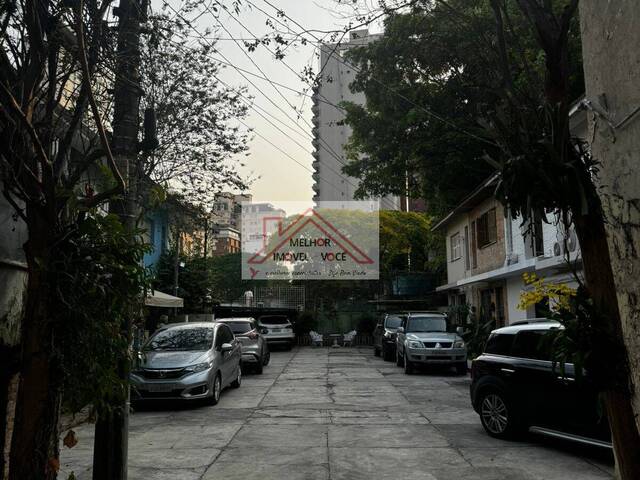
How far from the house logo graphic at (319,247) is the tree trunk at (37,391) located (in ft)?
102

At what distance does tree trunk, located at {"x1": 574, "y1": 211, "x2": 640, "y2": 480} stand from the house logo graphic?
31.9 m

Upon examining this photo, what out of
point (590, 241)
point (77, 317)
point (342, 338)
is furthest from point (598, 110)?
point (342, 338)

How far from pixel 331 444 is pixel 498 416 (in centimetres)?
245

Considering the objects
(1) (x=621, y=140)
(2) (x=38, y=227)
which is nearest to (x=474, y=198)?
(1) (x=621, y=140)

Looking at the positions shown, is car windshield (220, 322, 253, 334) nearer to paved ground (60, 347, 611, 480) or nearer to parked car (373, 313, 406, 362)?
paved ground (60, 347, 611, 480)

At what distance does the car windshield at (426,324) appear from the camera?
18.5 meters

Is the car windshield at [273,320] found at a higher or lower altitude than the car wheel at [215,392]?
higher

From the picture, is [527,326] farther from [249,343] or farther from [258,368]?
[258,368]

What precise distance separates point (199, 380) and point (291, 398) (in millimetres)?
2455

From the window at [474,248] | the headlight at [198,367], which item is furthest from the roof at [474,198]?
the headlight at [198,367]

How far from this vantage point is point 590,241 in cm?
360

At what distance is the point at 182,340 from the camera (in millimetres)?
12234

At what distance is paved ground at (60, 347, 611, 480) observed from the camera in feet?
21.7

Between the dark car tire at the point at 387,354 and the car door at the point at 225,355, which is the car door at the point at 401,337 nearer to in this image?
the dark car tire at the point at 387,354
